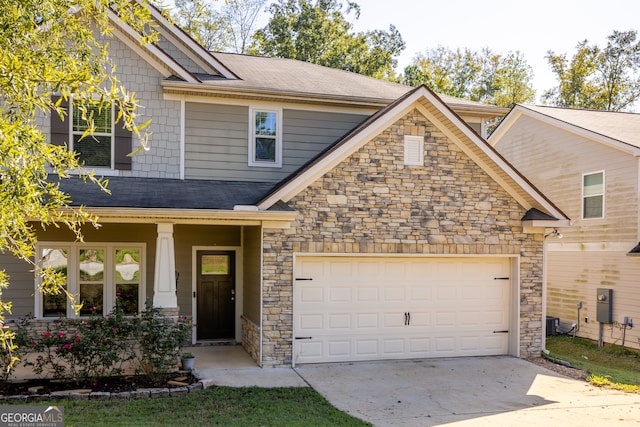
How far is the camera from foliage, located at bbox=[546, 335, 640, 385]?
1095cm

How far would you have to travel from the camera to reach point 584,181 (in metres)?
15.7

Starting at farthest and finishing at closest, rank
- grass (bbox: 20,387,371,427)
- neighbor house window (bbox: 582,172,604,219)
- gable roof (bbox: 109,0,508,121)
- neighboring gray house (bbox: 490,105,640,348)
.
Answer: neighbor house window (bbox: 582,172,604,219), neighboring gray house (bbox: 490,105,640,348), gable roof (bbox: 109,0,508,121), grass (bbox: 20,387,371,427)

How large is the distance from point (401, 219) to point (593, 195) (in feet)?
23.0

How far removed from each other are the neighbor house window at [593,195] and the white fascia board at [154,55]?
10.6 meters

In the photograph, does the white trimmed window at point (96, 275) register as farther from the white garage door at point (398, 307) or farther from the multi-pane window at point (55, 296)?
the white garage door at point (398, 307)

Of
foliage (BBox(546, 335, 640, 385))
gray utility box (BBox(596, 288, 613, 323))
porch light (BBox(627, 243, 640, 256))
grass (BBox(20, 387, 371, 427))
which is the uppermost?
porch light (BBox(627, 243, 640, 256))

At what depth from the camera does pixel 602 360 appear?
13.2 meters

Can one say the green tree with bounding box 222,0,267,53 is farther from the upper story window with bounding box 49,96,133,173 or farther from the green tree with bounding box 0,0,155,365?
the green tree with bounding box 0,0,155,365

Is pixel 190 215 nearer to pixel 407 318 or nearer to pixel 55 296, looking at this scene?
pixel 55 296

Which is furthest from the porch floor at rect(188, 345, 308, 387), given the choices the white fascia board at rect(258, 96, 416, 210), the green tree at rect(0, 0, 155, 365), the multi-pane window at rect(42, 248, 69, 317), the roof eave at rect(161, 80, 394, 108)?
the roof eave at rect(161, 80, 394, 108)

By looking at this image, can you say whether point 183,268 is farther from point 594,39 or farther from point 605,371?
point 594,39

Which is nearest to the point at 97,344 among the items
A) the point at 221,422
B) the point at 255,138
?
the point at 221,422

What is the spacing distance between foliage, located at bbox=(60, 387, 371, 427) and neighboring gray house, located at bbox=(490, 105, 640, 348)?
8.11m

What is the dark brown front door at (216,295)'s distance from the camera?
12906 millimetres
